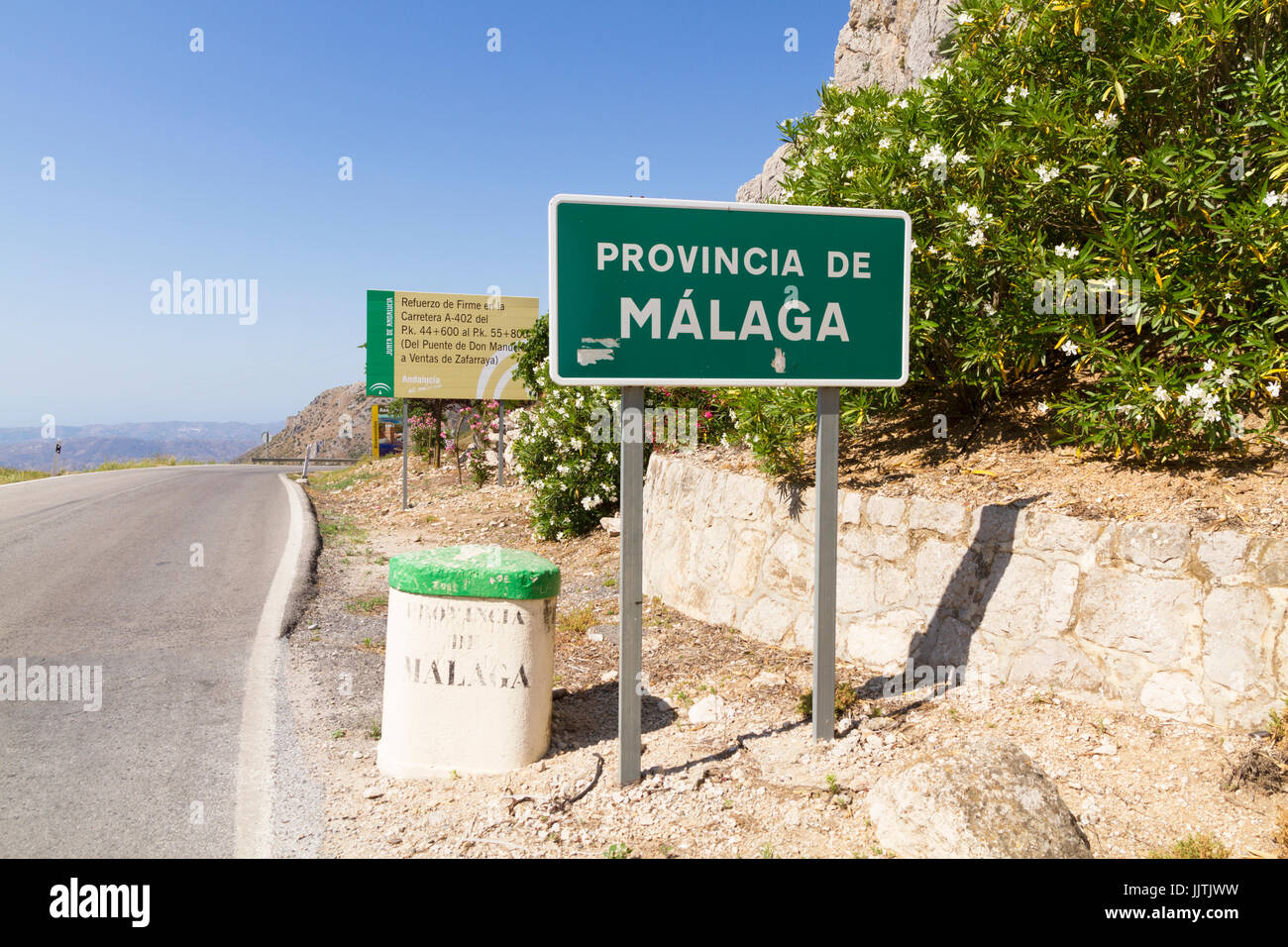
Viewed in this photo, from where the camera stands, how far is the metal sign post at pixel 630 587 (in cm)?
362

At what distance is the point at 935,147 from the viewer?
5152 millimetres

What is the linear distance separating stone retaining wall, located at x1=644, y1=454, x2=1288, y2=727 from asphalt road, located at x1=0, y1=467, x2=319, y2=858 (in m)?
3.39

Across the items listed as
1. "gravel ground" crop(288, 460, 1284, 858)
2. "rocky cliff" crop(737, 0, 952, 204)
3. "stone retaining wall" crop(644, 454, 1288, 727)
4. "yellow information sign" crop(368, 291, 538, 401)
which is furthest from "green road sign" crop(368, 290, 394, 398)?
"rocky cliff" crop(737, 0, 952, 204)

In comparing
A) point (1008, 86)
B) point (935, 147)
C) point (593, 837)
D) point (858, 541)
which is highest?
point (1008, 86)

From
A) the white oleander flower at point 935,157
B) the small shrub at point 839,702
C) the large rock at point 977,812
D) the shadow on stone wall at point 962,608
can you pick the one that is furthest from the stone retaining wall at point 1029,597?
the white oleander flower at point 935,157

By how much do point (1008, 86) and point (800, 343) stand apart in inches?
128

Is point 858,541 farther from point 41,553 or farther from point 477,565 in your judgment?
point 41,553

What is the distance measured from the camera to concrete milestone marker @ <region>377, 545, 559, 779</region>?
3.69 metres

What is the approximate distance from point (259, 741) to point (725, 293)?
138 inches

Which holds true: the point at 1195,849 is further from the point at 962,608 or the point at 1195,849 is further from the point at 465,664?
the point at 465,664

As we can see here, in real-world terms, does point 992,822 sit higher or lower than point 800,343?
lower

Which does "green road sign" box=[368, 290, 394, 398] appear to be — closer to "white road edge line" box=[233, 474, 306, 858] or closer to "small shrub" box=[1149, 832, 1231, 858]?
"white road edge line" box=[233, 474, 306, 858]

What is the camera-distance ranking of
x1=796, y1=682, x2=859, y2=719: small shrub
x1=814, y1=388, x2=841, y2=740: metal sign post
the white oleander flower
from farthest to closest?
the white oleander flower
x1=796, y1=682, x2=859, y2=719: small shrub
x1=814, y1=388, x2=841, y2=740: metal sign post
